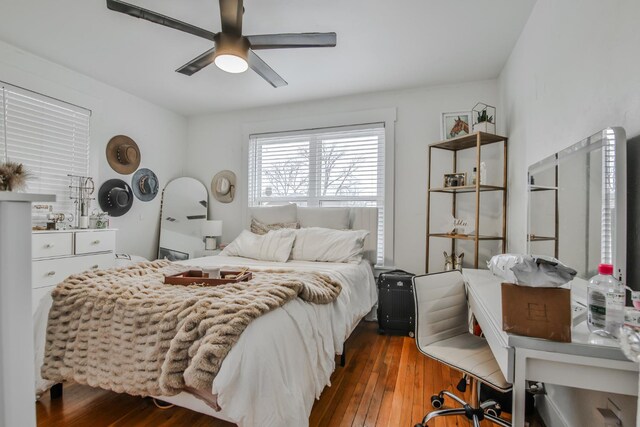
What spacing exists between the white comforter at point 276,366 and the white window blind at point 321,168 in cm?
205

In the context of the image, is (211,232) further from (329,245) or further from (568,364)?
(568,364)

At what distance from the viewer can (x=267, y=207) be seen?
3756 millimetres

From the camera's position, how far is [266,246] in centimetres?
319

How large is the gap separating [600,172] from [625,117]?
A: 21 centimetres

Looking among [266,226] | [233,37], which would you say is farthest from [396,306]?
[233,37]

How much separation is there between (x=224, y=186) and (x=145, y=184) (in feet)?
3.16

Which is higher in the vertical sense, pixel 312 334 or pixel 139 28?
pixel 139 28

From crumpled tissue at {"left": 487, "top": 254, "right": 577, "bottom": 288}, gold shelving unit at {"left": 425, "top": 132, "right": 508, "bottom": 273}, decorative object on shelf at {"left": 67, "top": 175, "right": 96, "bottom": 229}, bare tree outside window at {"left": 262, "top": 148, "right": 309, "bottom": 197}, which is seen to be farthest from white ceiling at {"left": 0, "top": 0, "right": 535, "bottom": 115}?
crumpled tissue at {"left": 487, "top": 254, "right": 577, "bottom": 288}

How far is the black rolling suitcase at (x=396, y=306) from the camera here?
3.01 m

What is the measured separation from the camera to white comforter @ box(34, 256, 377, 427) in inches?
48.1

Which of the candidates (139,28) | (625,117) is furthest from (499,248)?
(139,28)

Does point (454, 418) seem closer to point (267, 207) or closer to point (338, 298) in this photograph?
point (338, 298)

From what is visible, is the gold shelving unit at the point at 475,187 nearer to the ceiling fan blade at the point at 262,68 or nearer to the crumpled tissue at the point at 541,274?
the ceiling fan blade at the point at 262,68

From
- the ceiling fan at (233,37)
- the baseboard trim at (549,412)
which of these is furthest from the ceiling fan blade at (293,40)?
the baseboard trim at (549,412)
